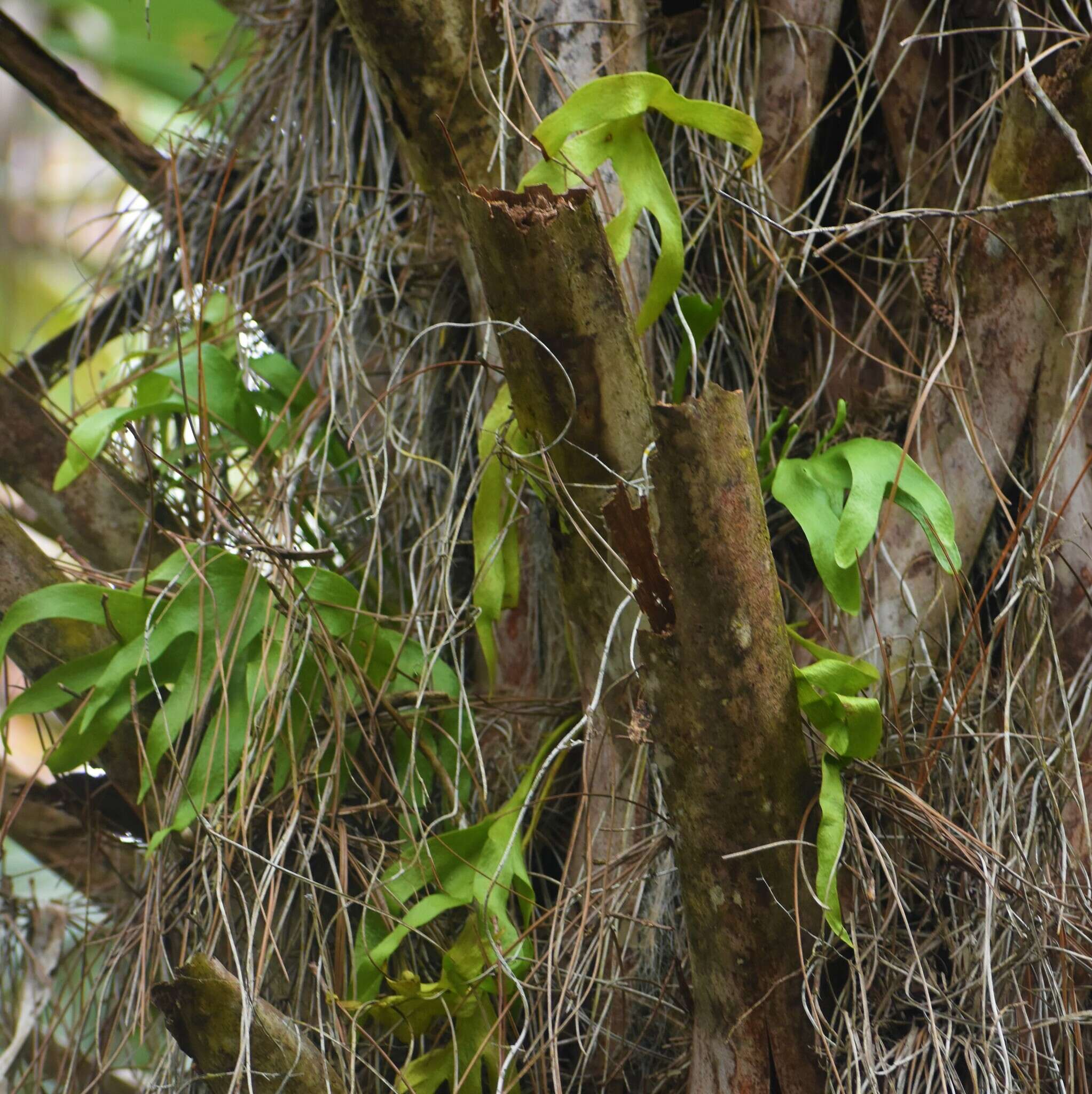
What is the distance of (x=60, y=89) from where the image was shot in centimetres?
171

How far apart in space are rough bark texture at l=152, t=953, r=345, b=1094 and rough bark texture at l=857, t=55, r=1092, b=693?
0.71 meters

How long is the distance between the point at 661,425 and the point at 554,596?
0.61m

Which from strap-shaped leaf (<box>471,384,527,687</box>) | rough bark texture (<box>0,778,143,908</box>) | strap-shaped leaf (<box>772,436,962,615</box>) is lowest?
rough bark texture (<box>0,778,143,908</box>)

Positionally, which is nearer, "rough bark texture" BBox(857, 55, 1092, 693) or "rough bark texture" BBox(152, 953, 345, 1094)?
"rough bark texture" BBox(152, 953, 345, 1094)

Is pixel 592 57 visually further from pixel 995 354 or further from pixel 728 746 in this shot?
pixel 728 746

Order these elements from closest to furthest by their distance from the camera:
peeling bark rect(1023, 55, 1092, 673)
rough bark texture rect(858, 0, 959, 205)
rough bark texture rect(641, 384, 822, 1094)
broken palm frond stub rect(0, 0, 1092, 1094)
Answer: rough bark texture rect(641, 384, 822, 1094) → broken palm frond stub rect(0, 0, 1092, 1094) → peeling bark rect(1023, 55, 1092, 673) → rough bark texture rect(858, 0, 959, 205)

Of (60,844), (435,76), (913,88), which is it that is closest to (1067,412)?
(913,88)

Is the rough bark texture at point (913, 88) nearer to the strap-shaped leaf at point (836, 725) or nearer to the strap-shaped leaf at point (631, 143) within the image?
the strap-shaped leaf at point (631, 143)

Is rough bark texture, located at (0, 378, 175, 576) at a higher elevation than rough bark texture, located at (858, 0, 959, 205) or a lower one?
higher

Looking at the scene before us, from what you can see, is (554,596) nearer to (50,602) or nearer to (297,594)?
(297,594)

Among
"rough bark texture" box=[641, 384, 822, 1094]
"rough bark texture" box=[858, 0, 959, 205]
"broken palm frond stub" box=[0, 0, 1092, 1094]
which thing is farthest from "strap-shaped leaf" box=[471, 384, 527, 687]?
"rough bark texture" box=[858, 0, 959, 205]

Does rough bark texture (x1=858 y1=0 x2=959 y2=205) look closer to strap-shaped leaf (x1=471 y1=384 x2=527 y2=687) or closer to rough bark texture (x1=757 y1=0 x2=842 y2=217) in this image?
rough bark texture (x1=757 y1=0 x2=842 y2=217)

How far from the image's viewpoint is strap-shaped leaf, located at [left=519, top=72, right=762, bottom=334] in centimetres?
104

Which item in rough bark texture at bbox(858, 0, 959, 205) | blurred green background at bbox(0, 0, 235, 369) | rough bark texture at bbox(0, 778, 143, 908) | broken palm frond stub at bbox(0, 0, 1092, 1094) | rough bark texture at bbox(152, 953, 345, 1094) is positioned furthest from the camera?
blurred green background at bbox(0, 0, 235, 369)
